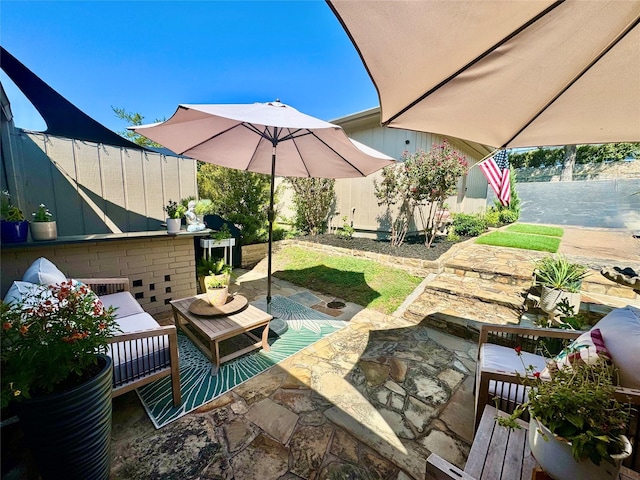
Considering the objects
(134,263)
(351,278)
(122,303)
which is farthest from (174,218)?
(351,278)

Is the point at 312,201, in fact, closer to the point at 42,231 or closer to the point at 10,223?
the point at 42,231

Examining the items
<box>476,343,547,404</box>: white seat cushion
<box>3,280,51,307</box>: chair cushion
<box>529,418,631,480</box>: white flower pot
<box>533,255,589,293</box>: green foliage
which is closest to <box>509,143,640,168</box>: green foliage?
<box>533,255,589,293</box>: green foliage

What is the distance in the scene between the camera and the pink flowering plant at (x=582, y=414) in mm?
920

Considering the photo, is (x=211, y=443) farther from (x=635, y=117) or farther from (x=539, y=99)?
(x=635, y=117)

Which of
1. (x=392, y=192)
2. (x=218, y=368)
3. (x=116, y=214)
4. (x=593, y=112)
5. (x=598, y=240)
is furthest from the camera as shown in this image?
(x=598, y=240)

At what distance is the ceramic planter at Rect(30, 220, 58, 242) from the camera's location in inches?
114

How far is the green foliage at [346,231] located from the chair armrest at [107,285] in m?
6.15

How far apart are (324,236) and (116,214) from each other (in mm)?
5810

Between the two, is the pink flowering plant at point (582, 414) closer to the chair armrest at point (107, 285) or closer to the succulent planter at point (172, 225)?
the chair armrest at point (107, 285)

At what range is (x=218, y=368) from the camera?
2748 millimetres

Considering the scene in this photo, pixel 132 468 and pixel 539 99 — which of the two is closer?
pixel 132 468


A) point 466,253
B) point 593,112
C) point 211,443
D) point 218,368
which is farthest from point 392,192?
point 211,443

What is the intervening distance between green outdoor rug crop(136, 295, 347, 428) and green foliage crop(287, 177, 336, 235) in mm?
5142

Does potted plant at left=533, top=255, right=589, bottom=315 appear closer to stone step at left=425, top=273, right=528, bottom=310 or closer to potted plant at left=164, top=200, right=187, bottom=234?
stone step at left=425, top=273, right=528, bottom=310
